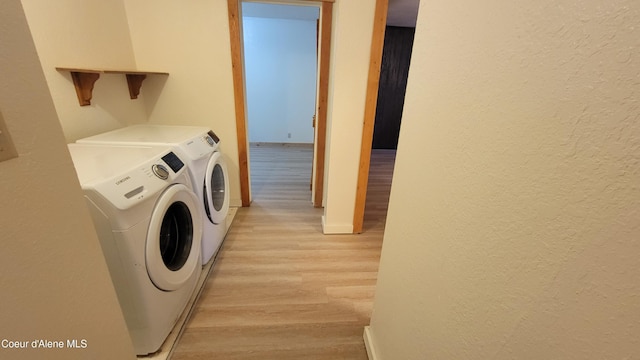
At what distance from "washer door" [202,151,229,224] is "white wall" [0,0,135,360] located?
3.21 feet

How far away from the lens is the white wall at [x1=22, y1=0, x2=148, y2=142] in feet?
4.43

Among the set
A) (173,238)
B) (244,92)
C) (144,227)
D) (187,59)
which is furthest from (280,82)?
(144,227)

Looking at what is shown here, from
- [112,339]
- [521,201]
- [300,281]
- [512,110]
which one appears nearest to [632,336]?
[521,201]

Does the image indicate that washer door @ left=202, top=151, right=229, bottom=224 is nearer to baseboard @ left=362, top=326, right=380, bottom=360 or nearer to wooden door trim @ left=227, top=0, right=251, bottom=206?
wooden door trim @ left=227, top=0, right=251, bottom=206

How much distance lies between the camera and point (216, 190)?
1945mm

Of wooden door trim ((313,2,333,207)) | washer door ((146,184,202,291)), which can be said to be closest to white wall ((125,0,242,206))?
wooden door trim ((313,2,333,207))

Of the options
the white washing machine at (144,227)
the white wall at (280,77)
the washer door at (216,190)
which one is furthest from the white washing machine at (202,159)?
the white wall at (280,77)

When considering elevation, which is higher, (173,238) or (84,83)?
(84,83)

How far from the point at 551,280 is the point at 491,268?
0.12 meters

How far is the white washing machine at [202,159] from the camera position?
4.77 feet

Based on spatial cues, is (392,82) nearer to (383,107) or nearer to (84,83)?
(383,107)

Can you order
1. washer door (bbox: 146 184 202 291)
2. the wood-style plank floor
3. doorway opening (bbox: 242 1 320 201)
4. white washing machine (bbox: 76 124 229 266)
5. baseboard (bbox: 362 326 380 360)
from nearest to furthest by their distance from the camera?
1. washer door (bbox: 146 184 202 291)
2. baseboard (bbox: 362 326 380 360)
3. the wood-style plank floor
4. white washing machine (bbox: 76 124 229 266)
5. doorway opening (bbox: 242 1 320 201)

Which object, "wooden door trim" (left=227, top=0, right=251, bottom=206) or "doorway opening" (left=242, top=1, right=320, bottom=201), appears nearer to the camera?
"wooden door trim" (left=227, top=0, right=251, bottom=206)

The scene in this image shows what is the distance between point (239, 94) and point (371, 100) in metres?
1.21
